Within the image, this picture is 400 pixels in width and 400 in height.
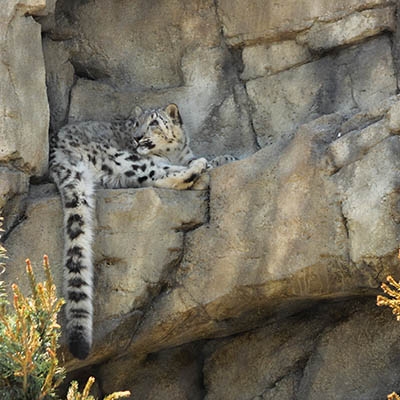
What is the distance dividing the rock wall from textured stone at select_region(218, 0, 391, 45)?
1cm

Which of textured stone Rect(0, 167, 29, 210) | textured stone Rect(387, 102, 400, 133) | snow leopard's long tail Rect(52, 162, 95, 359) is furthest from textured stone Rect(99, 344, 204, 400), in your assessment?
textured stone Rect(387, 102, 400, 133)

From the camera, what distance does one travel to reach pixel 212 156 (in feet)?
24.7

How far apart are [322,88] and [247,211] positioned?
1.31m

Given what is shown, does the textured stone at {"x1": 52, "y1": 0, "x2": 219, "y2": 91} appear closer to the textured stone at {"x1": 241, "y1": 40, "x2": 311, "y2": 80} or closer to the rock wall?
the rock wall

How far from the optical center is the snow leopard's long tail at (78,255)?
6004 mm

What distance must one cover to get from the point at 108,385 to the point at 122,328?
736 mm

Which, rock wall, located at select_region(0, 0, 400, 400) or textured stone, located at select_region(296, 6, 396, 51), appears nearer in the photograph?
rock wall, located at select_region(0, 0, 400, 400)

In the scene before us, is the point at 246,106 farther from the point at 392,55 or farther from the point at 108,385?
the point at 108,385

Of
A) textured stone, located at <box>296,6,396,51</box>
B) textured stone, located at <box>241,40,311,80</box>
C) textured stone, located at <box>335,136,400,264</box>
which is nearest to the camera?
textured stone, located at <box>335,136,400,264</box>

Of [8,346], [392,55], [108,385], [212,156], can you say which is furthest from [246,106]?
[8,346]

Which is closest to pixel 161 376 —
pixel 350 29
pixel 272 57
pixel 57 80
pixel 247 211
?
pixel 247 211

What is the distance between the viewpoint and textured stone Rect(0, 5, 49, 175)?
21.5 feet

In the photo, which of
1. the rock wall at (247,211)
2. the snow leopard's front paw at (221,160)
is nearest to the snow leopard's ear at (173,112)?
the rock wall at (247,211)

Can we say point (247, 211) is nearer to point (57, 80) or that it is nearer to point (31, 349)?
point (57, 80)
